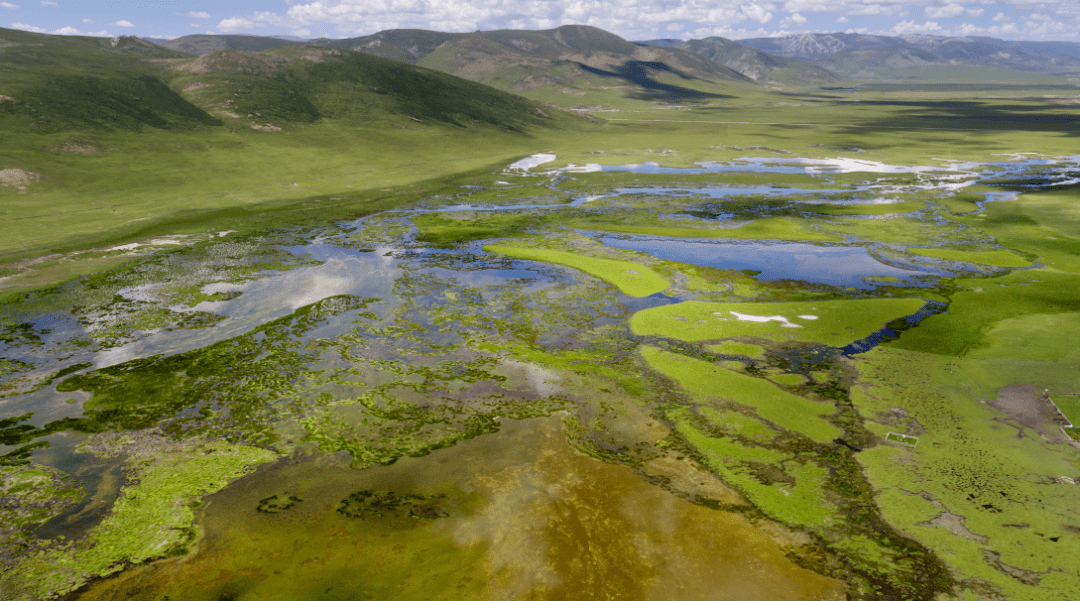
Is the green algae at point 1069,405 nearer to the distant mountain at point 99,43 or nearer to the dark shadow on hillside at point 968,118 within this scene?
the dark shadow on hillside at point 968,118

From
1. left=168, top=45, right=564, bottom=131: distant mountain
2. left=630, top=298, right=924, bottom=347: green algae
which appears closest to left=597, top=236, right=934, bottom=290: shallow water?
left=630, top=298, right=924, bottom=347: green algae

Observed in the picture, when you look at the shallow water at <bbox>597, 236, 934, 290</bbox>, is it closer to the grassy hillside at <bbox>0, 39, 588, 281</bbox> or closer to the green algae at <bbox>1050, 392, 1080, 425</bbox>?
the green algae at <bbox>1050, 392, 1080, 425</bbox>

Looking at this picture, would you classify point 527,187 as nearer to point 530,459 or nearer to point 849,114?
point 530,459

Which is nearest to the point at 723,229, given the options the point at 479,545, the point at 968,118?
the point at 479,545

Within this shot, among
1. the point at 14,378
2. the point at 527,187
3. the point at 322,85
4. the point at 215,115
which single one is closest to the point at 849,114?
the point at 527,187

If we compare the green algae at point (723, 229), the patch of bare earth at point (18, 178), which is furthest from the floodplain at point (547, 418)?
the patch of bare earth at point (18, 178)
